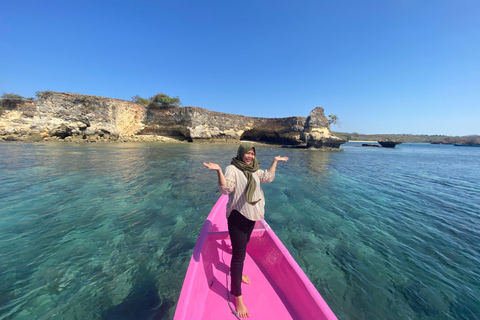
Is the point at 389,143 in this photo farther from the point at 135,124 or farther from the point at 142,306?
the point at 142,306

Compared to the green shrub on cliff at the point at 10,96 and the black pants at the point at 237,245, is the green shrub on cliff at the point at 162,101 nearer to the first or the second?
the green shrub on cliff at the point at 10,96

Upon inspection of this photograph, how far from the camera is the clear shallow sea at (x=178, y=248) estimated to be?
8.13 feet

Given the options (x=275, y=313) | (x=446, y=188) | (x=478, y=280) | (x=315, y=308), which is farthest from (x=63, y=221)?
(x=446, y=188)

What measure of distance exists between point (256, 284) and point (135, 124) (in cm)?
3629

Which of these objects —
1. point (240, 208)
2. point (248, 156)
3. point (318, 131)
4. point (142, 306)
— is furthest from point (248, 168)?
point (318, 131)

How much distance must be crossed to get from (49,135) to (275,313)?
36.8 metres

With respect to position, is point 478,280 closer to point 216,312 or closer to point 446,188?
point 216,312

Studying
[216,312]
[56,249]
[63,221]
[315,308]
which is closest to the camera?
[315,308]

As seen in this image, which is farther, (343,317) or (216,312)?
(343,317)

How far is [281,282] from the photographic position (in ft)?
7.99

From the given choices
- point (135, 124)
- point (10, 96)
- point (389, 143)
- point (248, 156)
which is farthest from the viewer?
point (389, 143)

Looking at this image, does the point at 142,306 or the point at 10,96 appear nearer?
the point at 142,306

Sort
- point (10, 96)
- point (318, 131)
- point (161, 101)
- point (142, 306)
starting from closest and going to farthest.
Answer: point (142, 306), point (10, 96), point (318, 131), point (161, 101)

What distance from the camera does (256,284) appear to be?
2.57 metres
